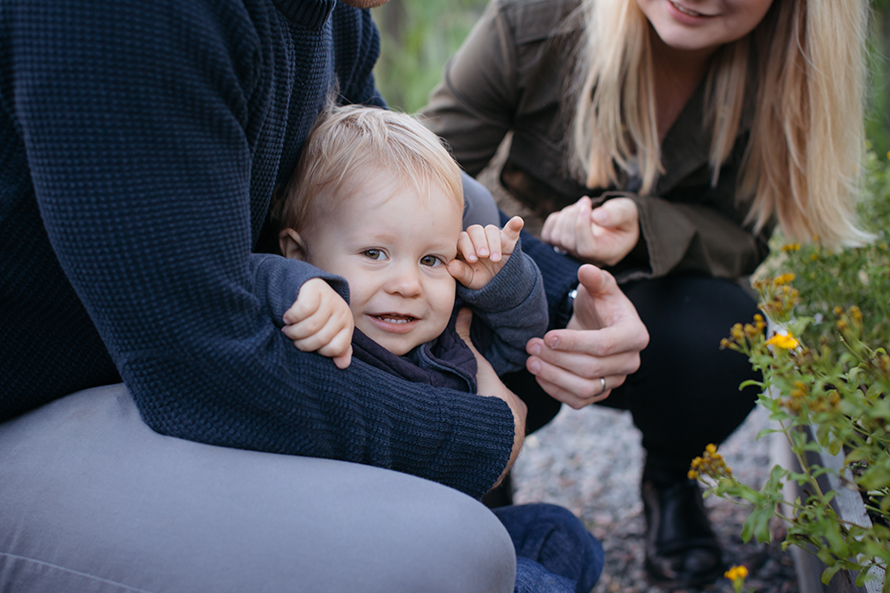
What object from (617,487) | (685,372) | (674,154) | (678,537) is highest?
(674,154)

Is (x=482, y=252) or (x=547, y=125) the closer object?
(x=482, y=252)

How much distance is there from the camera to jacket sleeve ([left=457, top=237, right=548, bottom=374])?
50.5 inches

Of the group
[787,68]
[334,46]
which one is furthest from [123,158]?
[787,68]

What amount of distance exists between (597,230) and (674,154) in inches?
17.3

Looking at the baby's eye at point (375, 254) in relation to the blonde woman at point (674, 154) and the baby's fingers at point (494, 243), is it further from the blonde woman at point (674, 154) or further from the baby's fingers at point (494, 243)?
the blonde woman at point (674, 154)

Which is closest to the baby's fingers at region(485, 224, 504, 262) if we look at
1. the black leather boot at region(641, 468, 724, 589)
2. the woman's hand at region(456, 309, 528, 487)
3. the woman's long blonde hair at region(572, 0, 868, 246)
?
Answer: the woman's hand at region(456, 309, 528, 487)

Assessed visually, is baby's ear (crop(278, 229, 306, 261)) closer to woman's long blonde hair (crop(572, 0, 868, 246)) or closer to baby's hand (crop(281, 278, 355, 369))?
baby's hand (crop(281, 278, 355, 369))

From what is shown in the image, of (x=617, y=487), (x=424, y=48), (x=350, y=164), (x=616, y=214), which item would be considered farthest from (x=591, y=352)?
(x=424, y=48)

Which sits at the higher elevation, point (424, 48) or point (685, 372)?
point (685, 372)

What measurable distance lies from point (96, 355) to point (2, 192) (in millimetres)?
288

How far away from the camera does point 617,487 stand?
7.98ft

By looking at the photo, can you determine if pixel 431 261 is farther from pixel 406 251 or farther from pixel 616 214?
pixel 616 214

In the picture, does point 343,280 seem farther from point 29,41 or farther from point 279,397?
point 29,41

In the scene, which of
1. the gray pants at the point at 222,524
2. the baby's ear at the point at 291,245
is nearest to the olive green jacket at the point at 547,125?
the baby's ear at the point at 291,245
